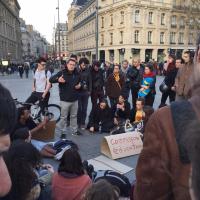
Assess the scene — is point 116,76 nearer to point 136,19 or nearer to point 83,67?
point 83,67

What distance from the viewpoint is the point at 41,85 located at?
8438mm

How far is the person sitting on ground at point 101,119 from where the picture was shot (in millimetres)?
7891

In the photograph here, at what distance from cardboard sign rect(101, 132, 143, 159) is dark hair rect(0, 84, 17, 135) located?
471cm

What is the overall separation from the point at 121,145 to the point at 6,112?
493 cm

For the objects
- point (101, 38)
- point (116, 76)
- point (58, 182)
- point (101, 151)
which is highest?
point (101, 38)

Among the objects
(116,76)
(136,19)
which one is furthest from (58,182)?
(136,19)

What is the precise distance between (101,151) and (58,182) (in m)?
2.60

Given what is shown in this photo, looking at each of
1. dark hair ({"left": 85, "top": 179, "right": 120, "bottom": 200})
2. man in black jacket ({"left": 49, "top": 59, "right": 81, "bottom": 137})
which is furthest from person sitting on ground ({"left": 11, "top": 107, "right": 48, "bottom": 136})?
dark hair ({"left": 85, "top": 179, "right": 120, "bottom": 200})

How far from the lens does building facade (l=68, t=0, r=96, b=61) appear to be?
71.2 m

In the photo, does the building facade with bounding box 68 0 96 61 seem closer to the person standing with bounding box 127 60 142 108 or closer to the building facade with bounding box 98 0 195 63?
the building facade with bounding box 98 0 195 63

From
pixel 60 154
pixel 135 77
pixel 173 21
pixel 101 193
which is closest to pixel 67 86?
pixel 60 154

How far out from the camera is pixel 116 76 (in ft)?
29.7

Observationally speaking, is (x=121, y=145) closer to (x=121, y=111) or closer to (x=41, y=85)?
(x=121, y=111)

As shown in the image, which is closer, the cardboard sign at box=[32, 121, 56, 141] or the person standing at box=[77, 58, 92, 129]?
the cardboard sign at box=[32, 121, 56, 141]
